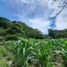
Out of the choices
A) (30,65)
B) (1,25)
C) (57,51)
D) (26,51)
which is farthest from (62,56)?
(1,25)

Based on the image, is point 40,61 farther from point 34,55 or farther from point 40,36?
point 40,36

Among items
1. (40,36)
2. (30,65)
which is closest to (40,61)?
(30,65)

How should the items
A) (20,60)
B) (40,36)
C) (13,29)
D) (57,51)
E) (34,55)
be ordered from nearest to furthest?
(20,60), (34,55), (57,51), (13,29), (40,36)

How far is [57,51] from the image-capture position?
36.1 ft

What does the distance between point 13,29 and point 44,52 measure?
39.8 m

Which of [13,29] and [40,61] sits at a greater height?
[13,29]

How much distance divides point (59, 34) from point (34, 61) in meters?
47.7

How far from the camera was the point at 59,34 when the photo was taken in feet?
187

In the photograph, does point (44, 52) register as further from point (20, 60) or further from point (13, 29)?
point (13, 29)

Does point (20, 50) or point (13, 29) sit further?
point (13, 29)

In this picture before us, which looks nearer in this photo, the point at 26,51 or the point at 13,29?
the point at 26,51

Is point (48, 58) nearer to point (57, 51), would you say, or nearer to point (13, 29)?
point (57, 51)

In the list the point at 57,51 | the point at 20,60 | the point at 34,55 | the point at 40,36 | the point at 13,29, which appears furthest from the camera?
the point at 40,36

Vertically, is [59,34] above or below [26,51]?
above
